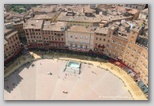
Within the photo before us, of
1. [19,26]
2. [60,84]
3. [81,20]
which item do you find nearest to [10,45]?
[19,26]

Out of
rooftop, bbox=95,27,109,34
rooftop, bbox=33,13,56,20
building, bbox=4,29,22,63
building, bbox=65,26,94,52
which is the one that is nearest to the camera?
building, bbox=4,29,22,63

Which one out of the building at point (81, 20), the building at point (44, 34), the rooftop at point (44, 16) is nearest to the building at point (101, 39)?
the building at point (81, 20)

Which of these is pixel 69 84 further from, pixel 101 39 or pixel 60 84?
pixel 101 39

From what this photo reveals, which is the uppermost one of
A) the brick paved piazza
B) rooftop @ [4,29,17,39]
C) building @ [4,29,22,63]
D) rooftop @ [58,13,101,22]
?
rooftop @ [58,13,101,22]

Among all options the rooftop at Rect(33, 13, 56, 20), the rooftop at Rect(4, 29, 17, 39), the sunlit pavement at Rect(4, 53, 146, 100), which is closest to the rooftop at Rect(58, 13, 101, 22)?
the rooftop at Rect(33, 13, 56, 20)

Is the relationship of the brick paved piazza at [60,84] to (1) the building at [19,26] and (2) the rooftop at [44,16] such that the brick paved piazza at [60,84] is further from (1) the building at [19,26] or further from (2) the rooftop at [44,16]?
(2) the rooftop at [44,16]

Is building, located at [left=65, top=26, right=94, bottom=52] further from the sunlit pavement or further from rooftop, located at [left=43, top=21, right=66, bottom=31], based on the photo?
the sunlit pavement

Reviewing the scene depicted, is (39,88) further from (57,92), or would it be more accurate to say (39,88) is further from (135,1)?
(135,1)
